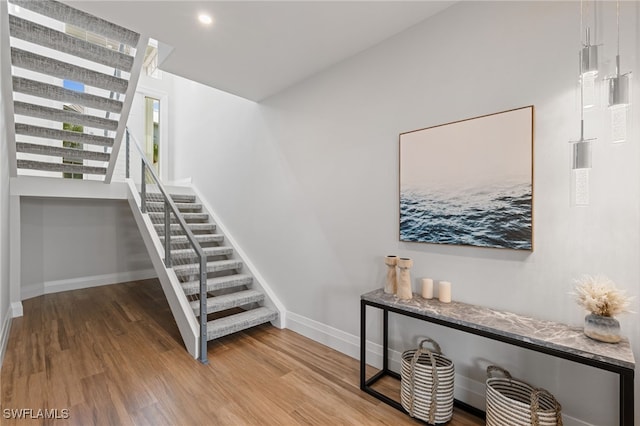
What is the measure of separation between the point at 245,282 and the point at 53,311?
2.58 meters

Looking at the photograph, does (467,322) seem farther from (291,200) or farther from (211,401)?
(291,200)

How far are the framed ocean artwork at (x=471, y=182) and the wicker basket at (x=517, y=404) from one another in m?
0.79

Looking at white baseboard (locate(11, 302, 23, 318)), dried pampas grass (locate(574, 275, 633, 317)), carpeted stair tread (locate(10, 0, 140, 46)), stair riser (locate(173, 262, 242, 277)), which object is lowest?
white baseboard (locate(11, 302, 23, 318))

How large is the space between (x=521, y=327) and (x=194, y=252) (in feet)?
9.59

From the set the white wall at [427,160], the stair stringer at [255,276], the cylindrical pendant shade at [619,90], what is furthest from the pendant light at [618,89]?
the stair stringer at [255,276]

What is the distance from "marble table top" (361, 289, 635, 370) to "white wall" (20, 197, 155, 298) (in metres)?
5.15

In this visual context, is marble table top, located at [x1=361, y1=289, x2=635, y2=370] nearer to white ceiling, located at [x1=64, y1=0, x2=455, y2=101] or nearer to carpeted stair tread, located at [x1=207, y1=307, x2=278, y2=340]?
carpeted stair tread, located at [x1=207, y1=307, x2=278, y2=340]

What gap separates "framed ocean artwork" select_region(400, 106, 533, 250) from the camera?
170 centimetres

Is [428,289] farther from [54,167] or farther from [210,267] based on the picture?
[54,167]

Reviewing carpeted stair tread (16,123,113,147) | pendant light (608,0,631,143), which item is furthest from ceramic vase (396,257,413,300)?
carpeted stair tread (16,123,113,147)

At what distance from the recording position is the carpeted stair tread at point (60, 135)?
10.2 ft

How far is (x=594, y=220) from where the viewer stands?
151 cm

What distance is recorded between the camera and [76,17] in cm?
241

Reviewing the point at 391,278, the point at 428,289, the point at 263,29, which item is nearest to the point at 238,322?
the point at 391,278
